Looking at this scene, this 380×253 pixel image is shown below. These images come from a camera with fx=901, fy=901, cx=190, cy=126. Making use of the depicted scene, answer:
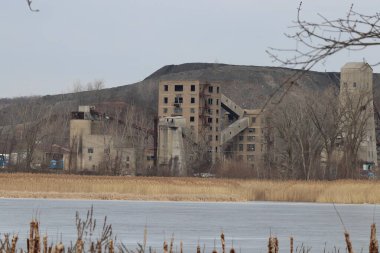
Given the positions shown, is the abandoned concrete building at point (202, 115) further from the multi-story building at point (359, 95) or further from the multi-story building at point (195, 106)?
the multi-story building at point (359, 95)

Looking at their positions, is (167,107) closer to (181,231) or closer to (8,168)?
(8,168)

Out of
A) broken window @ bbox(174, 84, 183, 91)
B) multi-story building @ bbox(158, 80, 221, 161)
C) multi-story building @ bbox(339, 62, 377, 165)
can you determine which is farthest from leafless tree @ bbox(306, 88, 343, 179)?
broken window @ bbox(174, 84, 183, 91)

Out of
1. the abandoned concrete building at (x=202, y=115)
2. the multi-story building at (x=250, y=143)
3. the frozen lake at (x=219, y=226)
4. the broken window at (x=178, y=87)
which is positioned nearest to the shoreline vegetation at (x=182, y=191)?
the frozen lake at (x=219, y=226)

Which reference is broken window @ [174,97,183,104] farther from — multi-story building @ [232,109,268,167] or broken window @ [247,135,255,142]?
broken window @ [247,135,255,142]

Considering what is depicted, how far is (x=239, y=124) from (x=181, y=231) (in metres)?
92.5

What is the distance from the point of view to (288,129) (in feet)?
304

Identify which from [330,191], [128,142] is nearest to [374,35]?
[330,191]

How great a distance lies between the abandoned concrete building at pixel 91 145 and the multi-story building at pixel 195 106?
31.3ft

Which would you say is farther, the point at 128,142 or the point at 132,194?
the point at 128,142

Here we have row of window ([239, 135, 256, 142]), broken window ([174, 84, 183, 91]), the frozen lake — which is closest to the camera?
the frozen lake

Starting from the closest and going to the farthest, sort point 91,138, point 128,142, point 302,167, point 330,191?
1. point 330,191
2. point 302,167
3. point 91,138
4. point 128,142

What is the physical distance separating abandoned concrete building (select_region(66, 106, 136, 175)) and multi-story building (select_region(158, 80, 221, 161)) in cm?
953

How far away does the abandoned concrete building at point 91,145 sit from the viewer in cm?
Result: 10100

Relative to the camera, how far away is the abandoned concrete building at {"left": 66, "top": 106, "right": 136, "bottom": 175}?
3976 inches
